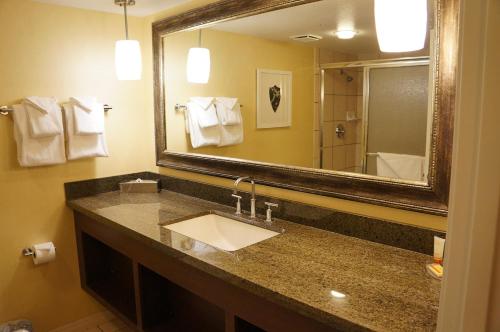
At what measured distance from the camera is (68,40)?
7.48ft

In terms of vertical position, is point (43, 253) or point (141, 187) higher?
point (141, 187)

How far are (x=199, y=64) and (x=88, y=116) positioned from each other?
741 mm

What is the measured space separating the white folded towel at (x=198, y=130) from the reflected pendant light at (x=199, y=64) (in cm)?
17

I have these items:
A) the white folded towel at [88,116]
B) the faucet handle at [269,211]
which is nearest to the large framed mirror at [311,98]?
the faucet handle at [269,211]

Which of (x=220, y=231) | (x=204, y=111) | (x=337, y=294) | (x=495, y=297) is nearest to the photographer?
(x=495, y=297)

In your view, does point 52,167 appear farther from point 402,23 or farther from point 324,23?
point 402,23

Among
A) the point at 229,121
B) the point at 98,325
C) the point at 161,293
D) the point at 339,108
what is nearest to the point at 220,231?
the point at 161,293

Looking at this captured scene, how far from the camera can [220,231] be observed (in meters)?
1.98

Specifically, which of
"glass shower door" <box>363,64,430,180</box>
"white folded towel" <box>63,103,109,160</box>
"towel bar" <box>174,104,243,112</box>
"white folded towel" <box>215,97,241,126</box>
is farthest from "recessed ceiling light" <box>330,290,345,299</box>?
"white folded towel" <box>63,103,109,160</box>

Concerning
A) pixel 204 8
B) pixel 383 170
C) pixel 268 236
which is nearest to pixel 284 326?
pixel 268 236

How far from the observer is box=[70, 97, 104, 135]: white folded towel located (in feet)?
7.36

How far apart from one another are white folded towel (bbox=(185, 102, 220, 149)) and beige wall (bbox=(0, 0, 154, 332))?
0.47 metres

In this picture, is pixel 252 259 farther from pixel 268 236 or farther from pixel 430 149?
pixel 430 149

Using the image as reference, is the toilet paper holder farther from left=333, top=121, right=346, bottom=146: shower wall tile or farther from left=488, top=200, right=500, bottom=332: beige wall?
left=488, top=200, right=500, bottom=332: beige wall
